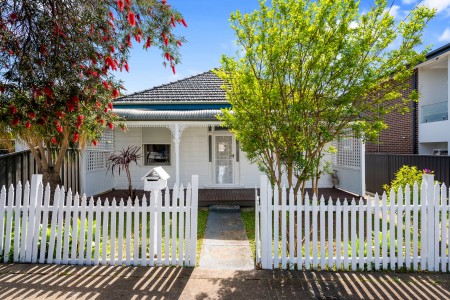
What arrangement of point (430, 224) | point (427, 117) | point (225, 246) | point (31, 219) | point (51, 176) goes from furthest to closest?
point (427, 117)
point (51, 176)
point (225, 246)
point (31, 219)
point (430, 224)

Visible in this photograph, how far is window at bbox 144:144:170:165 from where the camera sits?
39.5 ft

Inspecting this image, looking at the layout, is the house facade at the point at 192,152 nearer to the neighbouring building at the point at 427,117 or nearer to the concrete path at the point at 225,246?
the neighbouring building at the point at 427,117

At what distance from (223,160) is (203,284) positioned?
26.7 ft

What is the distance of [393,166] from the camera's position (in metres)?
11.1

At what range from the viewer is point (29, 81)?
3.85 meters

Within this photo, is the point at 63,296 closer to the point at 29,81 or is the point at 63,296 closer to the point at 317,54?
the point at 29,81

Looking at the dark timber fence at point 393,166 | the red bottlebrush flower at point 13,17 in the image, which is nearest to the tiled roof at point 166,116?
the red bottlebrush flower at point 13,17

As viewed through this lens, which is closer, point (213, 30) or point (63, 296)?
point (63, 296)

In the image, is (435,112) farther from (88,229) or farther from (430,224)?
(88,229)

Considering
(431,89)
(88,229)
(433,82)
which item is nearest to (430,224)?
(88,229)

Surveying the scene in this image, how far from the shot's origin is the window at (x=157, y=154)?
12.0 meters

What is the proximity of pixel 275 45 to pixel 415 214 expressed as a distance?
10.3ft

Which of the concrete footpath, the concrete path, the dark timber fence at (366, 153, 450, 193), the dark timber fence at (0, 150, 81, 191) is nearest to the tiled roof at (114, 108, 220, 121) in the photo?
the dark timber fence at (0, 150, 81, 191)

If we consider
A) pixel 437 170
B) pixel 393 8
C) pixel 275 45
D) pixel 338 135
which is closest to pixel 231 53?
pixel 275 45
